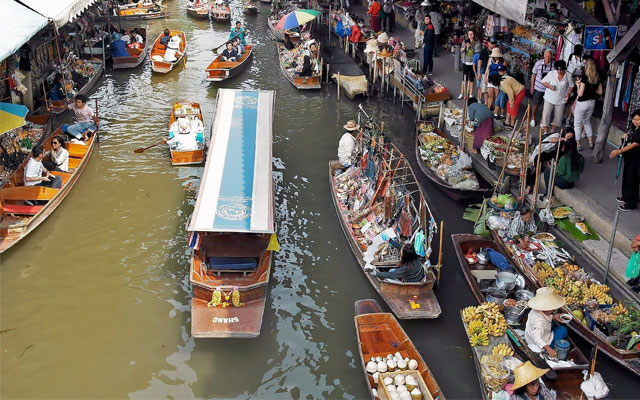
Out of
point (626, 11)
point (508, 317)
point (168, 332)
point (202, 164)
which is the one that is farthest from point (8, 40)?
point (626, 11)

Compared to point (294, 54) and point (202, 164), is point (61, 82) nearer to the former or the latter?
point (202, 164)

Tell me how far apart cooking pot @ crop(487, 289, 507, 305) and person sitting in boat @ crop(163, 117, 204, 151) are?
337 inches

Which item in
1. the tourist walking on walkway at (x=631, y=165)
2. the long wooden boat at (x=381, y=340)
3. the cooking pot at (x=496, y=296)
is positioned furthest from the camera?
the tourist walking on walkway at (x=631, y=165)

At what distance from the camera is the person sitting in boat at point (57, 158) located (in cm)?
1352

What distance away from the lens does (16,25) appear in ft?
43.5

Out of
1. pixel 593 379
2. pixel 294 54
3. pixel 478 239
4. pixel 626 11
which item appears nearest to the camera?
pixel 593 379

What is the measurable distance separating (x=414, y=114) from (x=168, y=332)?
11592mm

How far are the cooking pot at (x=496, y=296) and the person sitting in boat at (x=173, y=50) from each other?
16.3 meters

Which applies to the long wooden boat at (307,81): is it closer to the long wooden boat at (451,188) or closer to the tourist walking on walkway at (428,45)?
the tourist walking on walkway at (428,45)

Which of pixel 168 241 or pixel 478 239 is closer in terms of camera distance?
pixel 478 239

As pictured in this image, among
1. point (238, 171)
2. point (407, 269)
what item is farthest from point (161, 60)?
point (407, 269)

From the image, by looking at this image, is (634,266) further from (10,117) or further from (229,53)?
(229,53)

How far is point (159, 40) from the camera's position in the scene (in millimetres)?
23562

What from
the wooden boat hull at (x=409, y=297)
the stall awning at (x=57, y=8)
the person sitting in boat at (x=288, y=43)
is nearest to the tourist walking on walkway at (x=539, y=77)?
the wooden boat hull at (x=409, y=297)
